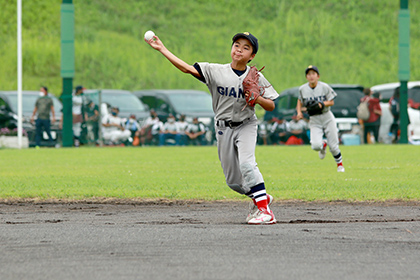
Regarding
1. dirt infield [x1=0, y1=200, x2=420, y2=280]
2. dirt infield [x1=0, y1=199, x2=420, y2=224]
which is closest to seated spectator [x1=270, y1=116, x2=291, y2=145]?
dirt infield [x1=0, y1=199, x2=420, y2=224]

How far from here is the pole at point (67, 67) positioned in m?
25.7

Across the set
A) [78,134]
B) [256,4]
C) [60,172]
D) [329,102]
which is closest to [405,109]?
[78,134]

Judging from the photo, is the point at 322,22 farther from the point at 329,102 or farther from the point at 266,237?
the point at 266,237

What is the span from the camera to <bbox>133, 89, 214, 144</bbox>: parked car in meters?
27.6

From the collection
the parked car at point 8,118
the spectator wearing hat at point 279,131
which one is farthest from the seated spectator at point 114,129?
the spectator wearing hat at point 279,131

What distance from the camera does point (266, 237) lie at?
21.5 feet

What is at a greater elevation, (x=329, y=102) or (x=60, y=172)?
(x=329, y=102)

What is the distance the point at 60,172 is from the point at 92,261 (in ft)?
30.4

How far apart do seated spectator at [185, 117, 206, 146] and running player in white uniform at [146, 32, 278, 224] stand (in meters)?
19.3

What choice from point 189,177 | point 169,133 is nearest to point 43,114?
point 169,133

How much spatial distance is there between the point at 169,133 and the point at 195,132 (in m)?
0.94

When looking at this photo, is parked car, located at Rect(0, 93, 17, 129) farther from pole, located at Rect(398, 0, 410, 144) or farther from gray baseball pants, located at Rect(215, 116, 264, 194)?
gray baseball pants, located at Rect(215, 116, 264, 194)

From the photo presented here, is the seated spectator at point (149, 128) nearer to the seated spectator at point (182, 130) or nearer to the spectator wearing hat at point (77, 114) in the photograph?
the seated spectator at point (182, 130)

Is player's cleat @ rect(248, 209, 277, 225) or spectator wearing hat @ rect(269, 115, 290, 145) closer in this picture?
player's cleat @ rect(248, 209, 277, 225)
